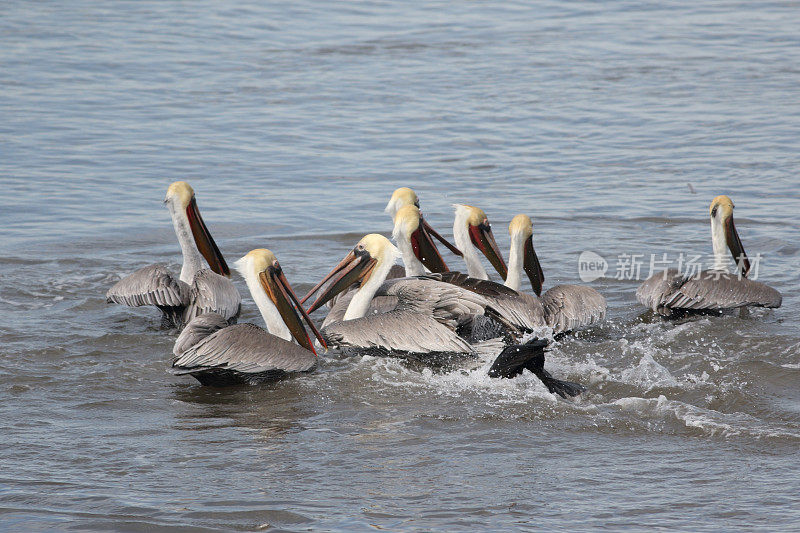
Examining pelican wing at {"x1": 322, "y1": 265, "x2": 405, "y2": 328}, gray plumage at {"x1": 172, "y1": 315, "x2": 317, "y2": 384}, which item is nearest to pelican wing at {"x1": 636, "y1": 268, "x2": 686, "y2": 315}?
pelican wing at {"x1": 322, "y1": 265, "x2": 405, "y2": 328}

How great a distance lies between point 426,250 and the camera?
5801mm

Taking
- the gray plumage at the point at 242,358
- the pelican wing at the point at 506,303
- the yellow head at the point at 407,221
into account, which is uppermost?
the yellow head at the point at 407,221

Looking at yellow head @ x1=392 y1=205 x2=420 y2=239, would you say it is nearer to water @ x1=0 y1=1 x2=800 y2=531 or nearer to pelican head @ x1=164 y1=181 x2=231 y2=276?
water @ x1=0 y1=1 x2=800 y2=531

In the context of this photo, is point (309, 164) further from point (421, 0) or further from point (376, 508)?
point (421, 0)

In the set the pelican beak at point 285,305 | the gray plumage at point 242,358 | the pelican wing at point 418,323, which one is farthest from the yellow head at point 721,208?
the gray plumage at point 242,358

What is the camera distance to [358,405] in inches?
172

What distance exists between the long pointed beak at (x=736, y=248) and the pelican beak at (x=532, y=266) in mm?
1213

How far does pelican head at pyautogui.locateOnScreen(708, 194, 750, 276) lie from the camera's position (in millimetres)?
6184

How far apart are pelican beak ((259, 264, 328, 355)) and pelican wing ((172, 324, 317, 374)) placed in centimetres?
16

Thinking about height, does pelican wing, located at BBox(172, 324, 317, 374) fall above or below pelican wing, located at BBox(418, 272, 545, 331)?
below

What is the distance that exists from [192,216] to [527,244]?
189cm

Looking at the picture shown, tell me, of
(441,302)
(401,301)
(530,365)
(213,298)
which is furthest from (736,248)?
(213,298)

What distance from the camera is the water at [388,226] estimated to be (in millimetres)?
3506

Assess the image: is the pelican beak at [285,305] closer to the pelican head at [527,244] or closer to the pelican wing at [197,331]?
the pelican wing at [197,331]
